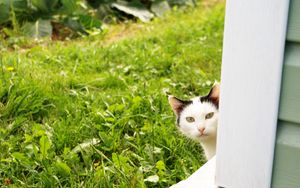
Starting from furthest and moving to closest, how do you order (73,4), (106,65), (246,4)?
(73,4) → (106,65) → (246,4)

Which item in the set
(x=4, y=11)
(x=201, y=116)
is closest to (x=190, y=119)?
(x=201, y=116)

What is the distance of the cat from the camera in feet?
8.50

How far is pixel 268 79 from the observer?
165 centimetres

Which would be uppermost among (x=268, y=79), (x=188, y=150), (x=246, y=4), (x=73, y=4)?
(x=246, y=4)

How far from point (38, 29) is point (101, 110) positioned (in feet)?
6.34

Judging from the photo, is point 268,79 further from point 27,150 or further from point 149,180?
point 27,150

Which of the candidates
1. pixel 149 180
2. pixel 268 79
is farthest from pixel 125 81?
pixel 268 79

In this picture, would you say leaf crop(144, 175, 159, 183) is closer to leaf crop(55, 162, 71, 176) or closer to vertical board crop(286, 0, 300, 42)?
leaf crop(55, 162, 71, 176)

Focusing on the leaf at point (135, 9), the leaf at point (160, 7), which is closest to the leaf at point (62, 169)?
the leaf at point (135, 9)

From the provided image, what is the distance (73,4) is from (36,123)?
2134 mm

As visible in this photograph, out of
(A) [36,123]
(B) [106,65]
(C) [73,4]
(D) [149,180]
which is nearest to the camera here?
(D) [149,180]

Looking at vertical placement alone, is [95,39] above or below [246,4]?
below

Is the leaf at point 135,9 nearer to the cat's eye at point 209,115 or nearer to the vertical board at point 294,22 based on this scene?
the cat's eye at point 209,115

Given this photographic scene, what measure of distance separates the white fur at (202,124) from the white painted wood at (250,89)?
2.47 feet
